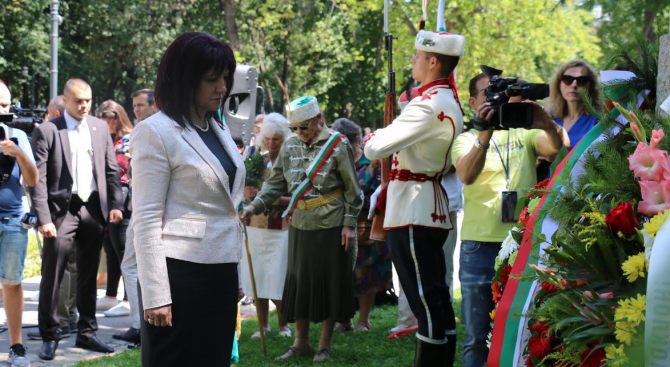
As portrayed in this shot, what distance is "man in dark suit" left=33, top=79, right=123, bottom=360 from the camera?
652cm

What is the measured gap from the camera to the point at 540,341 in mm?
2605

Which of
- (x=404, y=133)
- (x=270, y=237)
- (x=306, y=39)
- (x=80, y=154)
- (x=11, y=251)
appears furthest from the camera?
(x=306, y=39)

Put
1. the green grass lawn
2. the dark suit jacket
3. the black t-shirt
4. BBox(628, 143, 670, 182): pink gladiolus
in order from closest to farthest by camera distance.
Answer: BBox(628, 143, 670, 182): pink gladiolus → the black t-shirt → the green grass lawn → the dark suit jacket

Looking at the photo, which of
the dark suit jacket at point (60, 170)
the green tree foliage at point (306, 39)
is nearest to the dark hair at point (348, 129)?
the dark suit jacket at point (60, 170)

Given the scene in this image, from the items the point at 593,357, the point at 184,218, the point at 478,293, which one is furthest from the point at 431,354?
the point at 593,357

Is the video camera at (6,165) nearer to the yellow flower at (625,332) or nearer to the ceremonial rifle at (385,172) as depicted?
the ceremonial rifle at (385,172)

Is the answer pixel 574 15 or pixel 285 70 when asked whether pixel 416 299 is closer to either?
pixel 574 15

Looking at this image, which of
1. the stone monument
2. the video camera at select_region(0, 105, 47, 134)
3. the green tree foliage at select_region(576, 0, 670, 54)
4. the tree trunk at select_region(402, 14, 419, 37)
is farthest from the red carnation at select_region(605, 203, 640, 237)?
the tree trunk at select_region(402, 14, 419, 37)

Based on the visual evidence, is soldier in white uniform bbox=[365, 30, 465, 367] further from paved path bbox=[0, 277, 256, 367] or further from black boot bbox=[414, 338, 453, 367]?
paved path bbox=[0, 277, 256, 367]

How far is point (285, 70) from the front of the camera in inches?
1113

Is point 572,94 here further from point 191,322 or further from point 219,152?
point 191,322

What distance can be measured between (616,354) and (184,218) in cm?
171

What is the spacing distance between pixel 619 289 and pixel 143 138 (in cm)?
183

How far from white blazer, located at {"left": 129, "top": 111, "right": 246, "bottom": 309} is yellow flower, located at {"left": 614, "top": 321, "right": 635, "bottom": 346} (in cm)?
164
